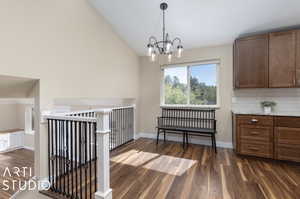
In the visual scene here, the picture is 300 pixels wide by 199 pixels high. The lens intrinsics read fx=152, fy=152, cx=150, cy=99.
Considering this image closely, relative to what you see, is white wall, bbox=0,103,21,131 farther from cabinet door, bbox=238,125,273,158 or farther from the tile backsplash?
the tile backsplash

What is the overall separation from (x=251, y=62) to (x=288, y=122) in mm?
1307

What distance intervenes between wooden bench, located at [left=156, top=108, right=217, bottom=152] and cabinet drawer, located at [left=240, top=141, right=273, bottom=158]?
0.67m

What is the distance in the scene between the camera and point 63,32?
2439 millimetres

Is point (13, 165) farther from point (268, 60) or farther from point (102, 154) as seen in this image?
point (268, 60)

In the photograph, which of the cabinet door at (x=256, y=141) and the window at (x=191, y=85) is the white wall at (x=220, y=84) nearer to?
the window at (x=191, y=85)

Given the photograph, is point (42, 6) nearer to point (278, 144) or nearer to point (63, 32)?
point (63, 32)

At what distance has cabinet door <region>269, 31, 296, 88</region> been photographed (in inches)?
112

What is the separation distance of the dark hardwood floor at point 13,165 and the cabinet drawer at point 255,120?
4051mm

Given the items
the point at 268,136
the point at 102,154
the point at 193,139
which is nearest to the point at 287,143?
the point at 268,136

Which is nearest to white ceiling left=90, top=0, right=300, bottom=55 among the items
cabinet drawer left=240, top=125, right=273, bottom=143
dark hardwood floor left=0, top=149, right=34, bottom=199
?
cabinet drawer left=240, top=125, right=273, bottom=143

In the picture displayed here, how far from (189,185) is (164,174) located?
1.44ft

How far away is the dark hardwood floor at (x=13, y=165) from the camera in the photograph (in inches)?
89.9

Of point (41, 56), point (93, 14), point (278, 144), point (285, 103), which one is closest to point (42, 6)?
point (41, 56)

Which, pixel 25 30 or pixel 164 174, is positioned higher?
pixel 25 30
